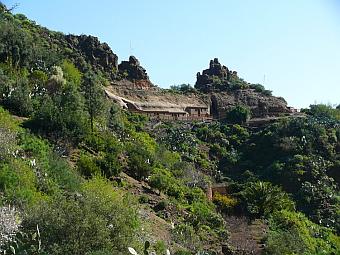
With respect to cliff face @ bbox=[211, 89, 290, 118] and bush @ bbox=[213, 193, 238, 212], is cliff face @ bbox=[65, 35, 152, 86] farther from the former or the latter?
bush @ bbox=[213, 193, 238, 212]

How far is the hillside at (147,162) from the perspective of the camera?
15414mm

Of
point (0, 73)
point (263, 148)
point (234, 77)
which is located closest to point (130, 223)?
point (0, 73)

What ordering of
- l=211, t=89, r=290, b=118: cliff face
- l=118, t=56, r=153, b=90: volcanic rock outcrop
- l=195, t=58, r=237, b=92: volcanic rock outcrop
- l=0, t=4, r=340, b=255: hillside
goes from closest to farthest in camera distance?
l=0, t=4, r=340, b=255: hillside
l=211, t=89, r=290, b=118: cliff face
l=118, t=56, r=153, b=90: volcanic rock outcrop
l=195, t=58, r=237, b=92: volcanic rock outcrop

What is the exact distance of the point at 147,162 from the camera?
30.4 metres

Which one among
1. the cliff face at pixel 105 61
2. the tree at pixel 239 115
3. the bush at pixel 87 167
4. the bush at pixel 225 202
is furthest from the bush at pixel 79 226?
the cliff face at pixel 105 61

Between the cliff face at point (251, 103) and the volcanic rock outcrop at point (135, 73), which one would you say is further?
the volcanic rock outcrop at point (135, 73)

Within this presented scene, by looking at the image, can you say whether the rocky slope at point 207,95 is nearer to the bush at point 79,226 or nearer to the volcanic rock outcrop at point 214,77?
the volcanic rock outcrop at point 214,77

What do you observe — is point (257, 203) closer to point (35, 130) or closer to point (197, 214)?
point (197, 214)

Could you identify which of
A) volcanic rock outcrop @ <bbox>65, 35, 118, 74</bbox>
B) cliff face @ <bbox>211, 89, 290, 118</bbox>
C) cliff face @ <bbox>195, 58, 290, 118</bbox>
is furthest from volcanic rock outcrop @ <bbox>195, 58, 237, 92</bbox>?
volcanic rock outcrop @ <bbox>65, 35, 118, 74</bbox>

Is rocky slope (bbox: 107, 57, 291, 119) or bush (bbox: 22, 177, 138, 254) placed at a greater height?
rocky slope (bbox: 107, 57, 291, 119)

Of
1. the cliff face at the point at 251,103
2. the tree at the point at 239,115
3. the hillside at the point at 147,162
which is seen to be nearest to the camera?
the hillside at the point at 147,162

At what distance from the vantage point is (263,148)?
44.2 meters

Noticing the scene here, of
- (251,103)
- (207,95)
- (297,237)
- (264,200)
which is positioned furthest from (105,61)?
(297,237)

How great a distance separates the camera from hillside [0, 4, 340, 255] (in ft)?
50.6
